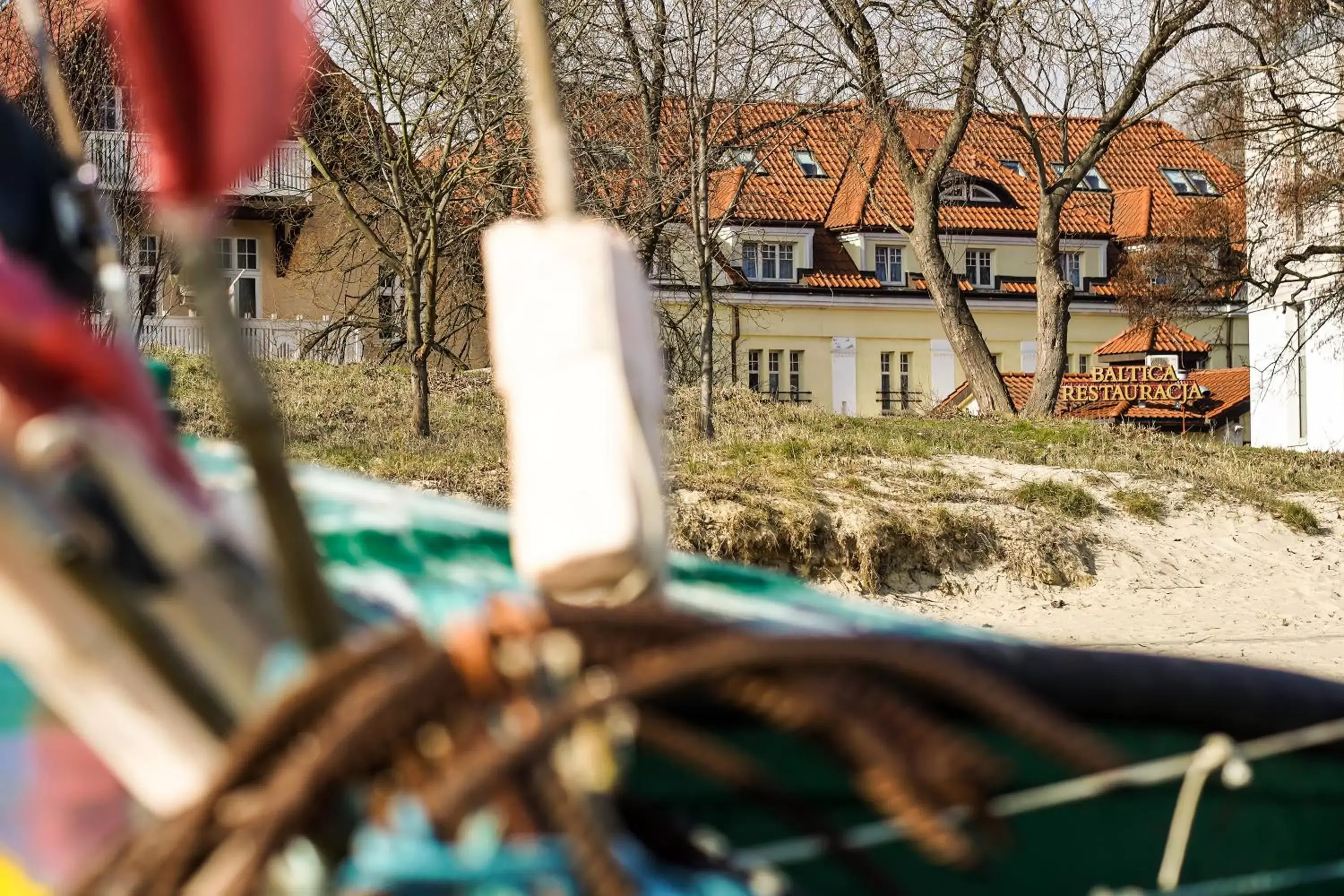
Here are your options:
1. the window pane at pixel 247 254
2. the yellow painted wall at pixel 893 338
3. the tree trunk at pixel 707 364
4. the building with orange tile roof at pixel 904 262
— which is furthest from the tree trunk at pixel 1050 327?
the window pane at pixel 247 254

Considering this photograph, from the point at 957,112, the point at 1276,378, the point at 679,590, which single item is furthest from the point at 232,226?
the point at 679,590

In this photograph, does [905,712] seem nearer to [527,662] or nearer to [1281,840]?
[527,662]

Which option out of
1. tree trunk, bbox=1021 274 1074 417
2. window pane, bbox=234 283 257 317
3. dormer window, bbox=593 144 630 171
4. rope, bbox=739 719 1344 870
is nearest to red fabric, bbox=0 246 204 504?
rope, bbox=739 719 1344 870

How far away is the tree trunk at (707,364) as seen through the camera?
16.5m

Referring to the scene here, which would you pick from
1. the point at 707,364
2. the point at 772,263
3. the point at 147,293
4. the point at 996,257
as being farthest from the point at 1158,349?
the point at 147,293

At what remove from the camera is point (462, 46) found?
15.9 m

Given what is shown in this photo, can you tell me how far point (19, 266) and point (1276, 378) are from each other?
33.4 m

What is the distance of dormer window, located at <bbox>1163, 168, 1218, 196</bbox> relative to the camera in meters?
46.5

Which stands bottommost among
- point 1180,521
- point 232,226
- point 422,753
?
point 1180,521

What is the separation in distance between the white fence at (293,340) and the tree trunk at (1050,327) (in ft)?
32.6

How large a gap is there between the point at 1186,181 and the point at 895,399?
1183 cm

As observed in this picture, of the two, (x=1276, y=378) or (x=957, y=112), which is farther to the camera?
(x=1276, y=378)

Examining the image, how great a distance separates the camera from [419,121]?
16.2 m

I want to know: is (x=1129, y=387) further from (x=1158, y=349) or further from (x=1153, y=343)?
(x=1158, y=349)
